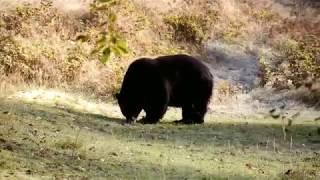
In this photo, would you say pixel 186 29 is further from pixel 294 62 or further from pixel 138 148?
pixel 138 148

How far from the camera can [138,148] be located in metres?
10.9

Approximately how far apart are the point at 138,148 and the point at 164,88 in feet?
12.3

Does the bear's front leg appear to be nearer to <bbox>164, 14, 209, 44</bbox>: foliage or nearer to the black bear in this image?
the black bear

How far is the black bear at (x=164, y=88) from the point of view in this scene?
14.6 metres

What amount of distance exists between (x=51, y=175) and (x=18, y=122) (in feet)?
12.4

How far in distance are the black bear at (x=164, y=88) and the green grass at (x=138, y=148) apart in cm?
39

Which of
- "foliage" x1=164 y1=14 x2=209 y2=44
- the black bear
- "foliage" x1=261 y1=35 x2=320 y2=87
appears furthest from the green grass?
"foliage" x1=164 y1=14 x2=209 y2=44

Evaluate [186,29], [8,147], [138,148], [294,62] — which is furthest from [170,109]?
[8,147]

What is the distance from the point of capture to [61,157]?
9.27 m

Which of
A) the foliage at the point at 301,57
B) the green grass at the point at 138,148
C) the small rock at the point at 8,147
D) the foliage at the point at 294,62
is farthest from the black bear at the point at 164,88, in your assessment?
the foliage at the point at 301,57

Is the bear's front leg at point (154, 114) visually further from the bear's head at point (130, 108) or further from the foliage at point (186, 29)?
the foliage at point (186, 29)

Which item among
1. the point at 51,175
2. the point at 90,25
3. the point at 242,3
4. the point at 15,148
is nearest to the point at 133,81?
the point at 15,148

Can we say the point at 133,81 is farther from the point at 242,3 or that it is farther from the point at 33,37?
the point at 242,3

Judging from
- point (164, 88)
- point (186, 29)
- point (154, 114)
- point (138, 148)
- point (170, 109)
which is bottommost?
point (170, 109)
